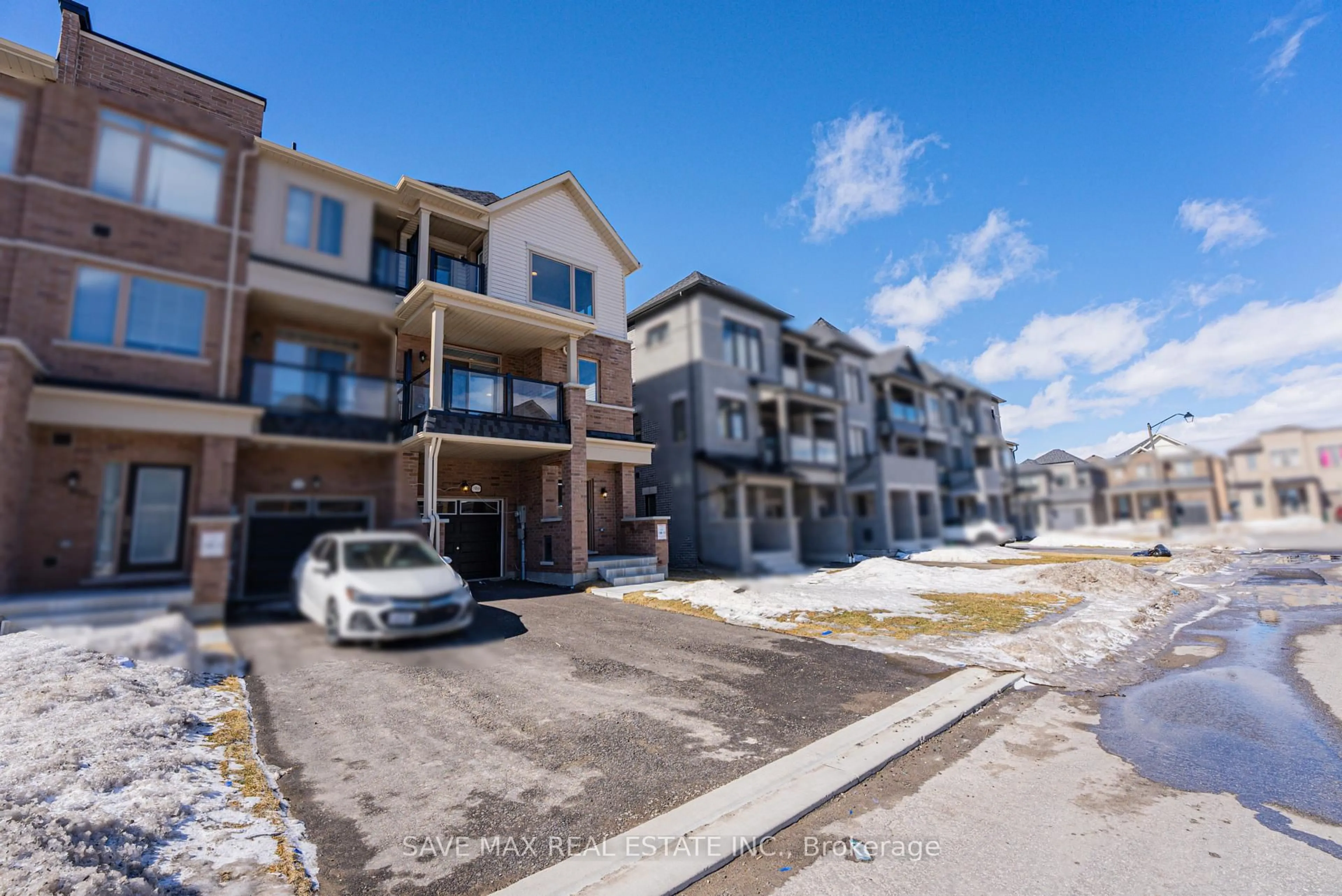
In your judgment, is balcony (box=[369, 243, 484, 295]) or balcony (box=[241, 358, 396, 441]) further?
balcony (box=[369, 243, 484, 295])

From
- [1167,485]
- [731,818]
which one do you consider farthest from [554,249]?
[731,818]

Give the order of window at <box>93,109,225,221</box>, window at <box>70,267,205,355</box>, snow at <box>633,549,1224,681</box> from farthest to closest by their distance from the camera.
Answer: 1. snow at <box>633,549,1224,681</box>
2. window at <box>93,109,225,221</box>
3. window at <box>70,267,205,355</box>

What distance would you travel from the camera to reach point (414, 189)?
68.6 inches

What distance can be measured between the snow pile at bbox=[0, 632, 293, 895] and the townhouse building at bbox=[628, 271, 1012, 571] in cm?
378

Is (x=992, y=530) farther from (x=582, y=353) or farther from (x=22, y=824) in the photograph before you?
A: (x=22, y=824)

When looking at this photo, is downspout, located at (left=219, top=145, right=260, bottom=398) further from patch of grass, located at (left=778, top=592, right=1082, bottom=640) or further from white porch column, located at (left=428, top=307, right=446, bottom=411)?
patch of grass, located at (left=778, top=592, right=1082, bottom=640)

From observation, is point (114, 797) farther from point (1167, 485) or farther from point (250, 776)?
point (1167, 485)

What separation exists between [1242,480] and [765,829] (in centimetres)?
470

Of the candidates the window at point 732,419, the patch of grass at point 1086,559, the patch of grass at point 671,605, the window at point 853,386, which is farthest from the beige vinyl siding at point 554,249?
the patch of grass at point 671,605

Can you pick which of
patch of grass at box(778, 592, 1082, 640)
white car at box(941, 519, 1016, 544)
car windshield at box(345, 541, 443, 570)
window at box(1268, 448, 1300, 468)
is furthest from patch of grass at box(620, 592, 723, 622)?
car windshield at box(345, 541, 443, 570)

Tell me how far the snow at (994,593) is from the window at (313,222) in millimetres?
5058

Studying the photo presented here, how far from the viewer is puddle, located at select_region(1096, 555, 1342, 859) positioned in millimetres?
5855

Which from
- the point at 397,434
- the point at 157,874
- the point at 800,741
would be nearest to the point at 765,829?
the point at 800,741

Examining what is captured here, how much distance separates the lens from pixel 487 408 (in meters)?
1.86
